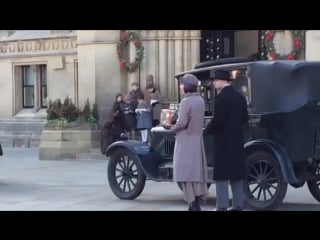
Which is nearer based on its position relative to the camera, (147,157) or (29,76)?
(147,157)

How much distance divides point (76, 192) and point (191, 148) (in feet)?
11.9

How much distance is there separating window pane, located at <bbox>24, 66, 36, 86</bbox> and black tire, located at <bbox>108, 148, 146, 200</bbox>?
1266 centimetres

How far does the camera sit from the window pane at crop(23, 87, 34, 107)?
24.5 meters

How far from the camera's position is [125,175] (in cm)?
1200

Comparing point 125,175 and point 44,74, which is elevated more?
point 44,74

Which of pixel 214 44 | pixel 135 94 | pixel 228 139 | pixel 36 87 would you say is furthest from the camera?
pixel 36 87

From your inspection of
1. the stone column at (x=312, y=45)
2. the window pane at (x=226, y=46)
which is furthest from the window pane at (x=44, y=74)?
the stone column at (x=312, y=45)

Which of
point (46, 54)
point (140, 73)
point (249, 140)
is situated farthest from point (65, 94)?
point (249, 140)

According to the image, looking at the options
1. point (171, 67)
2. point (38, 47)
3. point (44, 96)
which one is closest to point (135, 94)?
point (171, 67)

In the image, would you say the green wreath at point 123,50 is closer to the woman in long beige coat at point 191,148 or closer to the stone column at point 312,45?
the stone column at point 312,45

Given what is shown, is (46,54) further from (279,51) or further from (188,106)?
(188,106)

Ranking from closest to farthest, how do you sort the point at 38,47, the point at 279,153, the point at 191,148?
the point at 191,148 → the point at 279,153 → the point at 38,47

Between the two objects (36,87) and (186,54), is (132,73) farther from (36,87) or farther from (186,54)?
(36,87)
